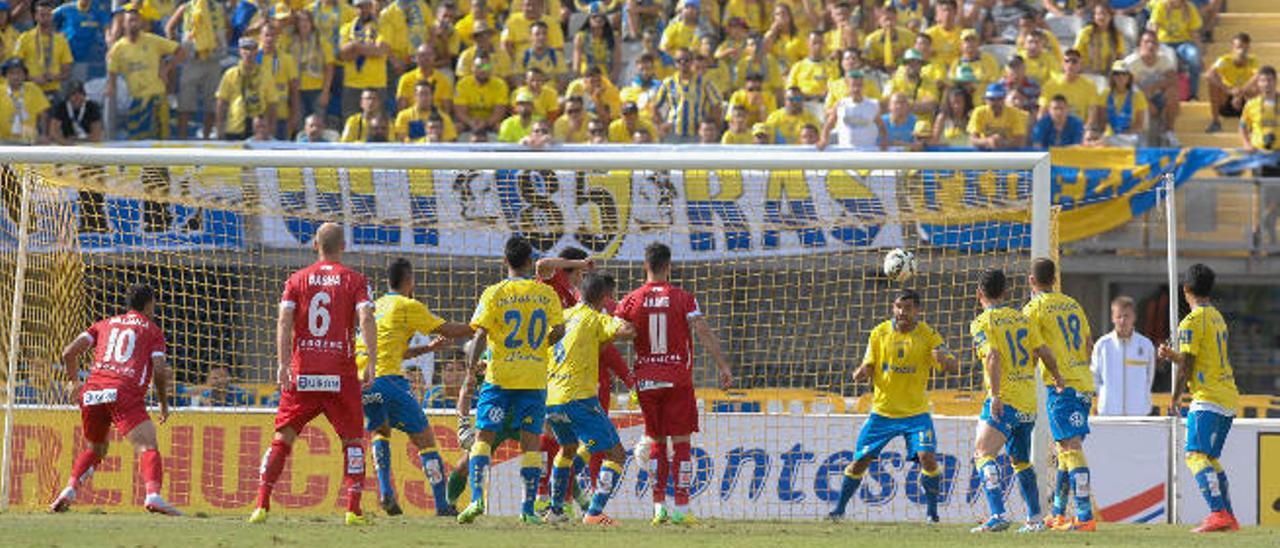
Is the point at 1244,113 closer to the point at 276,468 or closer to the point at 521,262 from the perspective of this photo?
the point at 521,262

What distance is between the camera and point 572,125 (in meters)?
23.2

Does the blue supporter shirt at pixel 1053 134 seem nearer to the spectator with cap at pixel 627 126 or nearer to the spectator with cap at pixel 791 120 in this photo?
the spectator with cap at pixel 791 120

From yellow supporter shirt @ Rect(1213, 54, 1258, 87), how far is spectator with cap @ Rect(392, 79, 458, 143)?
8.07 m

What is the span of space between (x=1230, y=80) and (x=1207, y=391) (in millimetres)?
10077

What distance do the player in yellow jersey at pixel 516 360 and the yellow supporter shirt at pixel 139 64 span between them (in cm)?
1071

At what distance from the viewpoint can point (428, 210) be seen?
792 inches

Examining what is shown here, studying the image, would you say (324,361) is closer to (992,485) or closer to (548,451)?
(548,451)

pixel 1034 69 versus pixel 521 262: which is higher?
pixel 1034 69

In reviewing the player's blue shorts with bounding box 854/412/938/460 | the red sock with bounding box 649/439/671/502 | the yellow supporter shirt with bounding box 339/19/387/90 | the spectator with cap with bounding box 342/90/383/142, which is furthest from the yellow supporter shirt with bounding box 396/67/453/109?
the red sock with bounding box 649/439/671/502

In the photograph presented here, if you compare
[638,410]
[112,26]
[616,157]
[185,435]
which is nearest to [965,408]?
[638,410]

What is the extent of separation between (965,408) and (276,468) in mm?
7190

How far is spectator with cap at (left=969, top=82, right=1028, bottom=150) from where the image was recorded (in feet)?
74.3

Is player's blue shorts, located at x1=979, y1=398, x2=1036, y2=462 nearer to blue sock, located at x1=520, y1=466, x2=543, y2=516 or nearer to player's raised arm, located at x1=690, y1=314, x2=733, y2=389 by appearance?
player's raised arm, located at x1=690, y1=314, x2=733, y2=389

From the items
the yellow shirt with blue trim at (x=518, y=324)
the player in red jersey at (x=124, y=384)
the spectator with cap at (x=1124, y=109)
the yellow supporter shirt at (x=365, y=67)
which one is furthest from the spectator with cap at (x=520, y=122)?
the yellow shirt with blue trim at (x=518, y=324)
